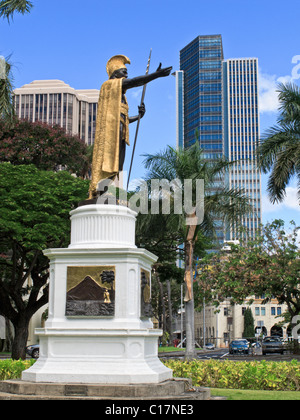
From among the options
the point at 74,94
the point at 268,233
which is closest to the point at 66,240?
the point at 268,233

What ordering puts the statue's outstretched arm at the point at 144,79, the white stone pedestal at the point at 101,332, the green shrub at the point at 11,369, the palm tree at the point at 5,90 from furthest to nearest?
the palm tree at the point at 5,90 < the green shrub at the point at 11,369 < the statue's outstretched arm at the point at 144,79 < the white stone pedestal at the point at 101,332

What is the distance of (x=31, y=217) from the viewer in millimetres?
21547

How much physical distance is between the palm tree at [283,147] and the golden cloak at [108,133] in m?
11.1

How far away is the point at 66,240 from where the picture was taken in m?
23.1

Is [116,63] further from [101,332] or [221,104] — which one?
[221,104]

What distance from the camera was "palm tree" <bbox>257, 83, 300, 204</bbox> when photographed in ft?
68.5

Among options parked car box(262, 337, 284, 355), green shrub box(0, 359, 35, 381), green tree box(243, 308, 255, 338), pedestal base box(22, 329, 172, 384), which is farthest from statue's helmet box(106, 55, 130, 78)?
green tree box(243, 308, 255, 338)

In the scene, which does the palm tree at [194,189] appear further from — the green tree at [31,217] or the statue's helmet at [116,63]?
the statue's helmet at [116,63]

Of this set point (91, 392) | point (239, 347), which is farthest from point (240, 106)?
point (91, 392)

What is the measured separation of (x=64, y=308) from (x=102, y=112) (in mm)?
4192

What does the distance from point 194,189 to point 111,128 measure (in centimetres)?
1126

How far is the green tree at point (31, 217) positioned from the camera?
2134 centimetres

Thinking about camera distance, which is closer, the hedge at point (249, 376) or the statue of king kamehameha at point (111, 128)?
the statue of king kamehameha at point (111, 128)

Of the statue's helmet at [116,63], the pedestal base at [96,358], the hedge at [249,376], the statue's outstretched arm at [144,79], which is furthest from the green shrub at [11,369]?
the statue's helmet at [116,63]
